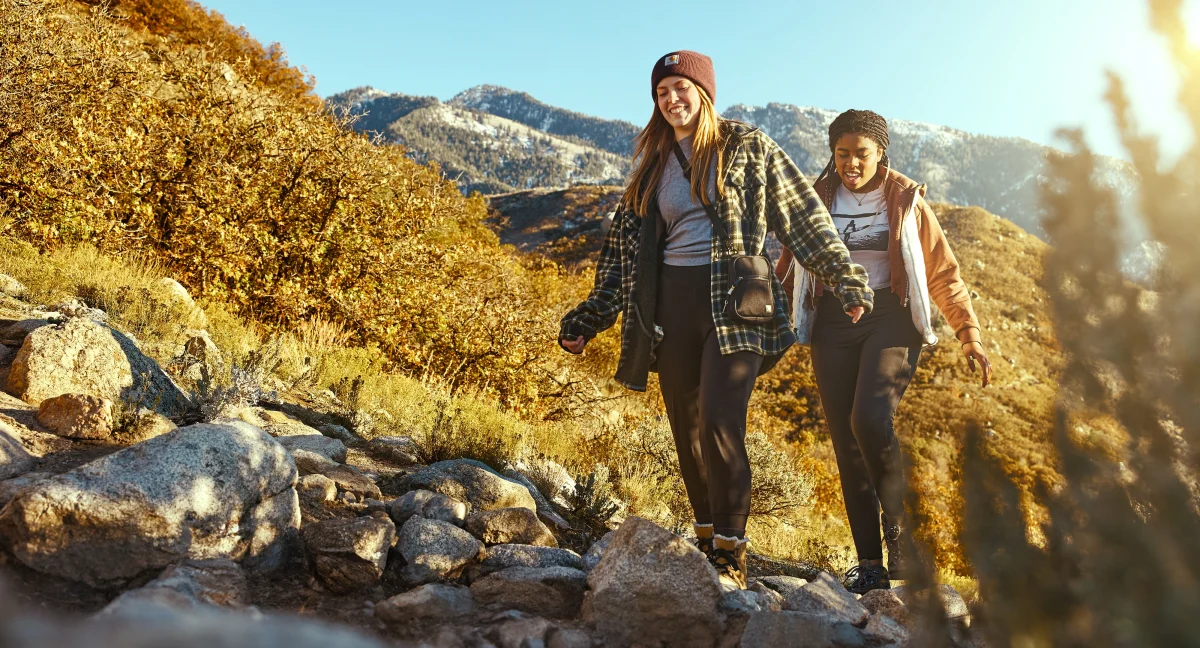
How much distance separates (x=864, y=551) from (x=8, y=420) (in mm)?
3424

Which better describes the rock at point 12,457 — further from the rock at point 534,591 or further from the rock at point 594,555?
the rock at point 594,555

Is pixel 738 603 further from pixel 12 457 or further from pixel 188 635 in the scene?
pixel 12 457

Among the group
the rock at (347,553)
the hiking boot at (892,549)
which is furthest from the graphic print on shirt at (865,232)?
the rock at (347,553)

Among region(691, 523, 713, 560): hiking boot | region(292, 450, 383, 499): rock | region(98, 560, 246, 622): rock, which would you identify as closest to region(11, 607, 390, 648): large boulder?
region(98, 560, 246, 622): rock

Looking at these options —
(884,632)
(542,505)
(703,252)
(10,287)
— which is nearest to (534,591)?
(884,632)

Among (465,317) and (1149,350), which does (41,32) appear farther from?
(1149,350)

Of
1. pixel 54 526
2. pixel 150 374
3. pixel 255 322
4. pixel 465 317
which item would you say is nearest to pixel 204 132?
pixel 255 322

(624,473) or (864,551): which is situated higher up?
(864,551)

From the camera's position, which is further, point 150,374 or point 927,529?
point 150,374

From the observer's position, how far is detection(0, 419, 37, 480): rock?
7.74ft

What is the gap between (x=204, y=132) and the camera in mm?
7469

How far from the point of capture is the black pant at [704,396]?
276cm

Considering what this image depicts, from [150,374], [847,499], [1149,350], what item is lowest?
[150,374]

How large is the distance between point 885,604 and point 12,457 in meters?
3.00
